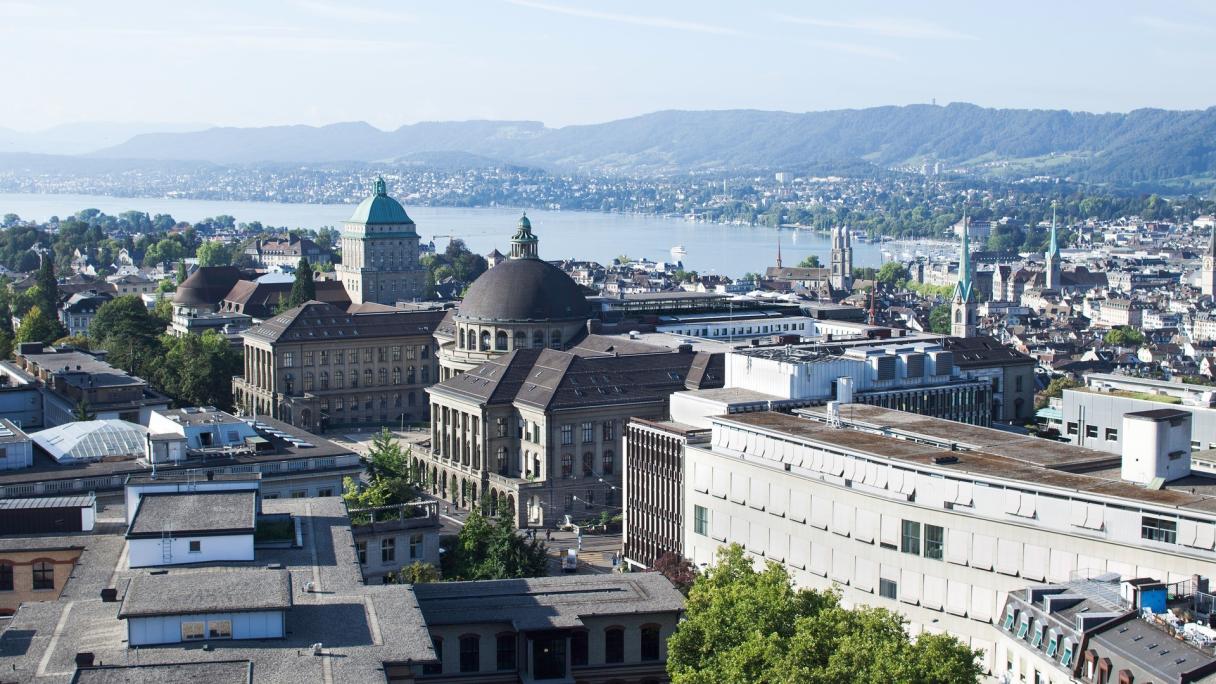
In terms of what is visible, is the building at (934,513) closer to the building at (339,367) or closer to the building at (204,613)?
the building at (204,613)

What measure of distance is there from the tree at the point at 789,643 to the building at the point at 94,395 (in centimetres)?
3863

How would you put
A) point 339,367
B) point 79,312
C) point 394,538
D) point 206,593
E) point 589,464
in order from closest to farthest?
1. point 206,593
2. point 394,538
3. point 589,464
4. point 339,367
5. point 79,312

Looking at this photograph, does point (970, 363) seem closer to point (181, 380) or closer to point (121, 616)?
point (181, 380)

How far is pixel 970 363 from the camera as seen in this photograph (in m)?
82.6

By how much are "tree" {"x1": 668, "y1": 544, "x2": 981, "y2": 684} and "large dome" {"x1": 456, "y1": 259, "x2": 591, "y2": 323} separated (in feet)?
171

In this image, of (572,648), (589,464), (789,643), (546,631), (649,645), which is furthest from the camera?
(589,464)

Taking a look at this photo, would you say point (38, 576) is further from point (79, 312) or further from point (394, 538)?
point (79, 312)

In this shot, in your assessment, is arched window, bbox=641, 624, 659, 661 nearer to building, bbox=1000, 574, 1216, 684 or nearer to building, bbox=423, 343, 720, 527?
building, bbox=1000, 574, 1216, 684

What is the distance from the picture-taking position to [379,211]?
134 meters

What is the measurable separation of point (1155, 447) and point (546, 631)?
57.5ft

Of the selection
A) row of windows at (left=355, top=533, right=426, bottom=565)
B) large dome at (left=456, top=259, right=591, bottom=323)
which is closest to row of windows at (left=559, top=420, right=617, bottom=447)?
large dome at (left=456, top=259, right=591, bottom=323)

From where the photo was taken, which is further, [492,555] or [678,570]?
[492,555]

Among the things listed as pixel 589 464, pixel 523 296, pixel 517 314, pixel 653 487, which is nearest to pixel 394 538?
pixel 653 487

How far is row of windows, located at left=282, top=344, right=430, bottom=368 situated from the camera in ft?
336
